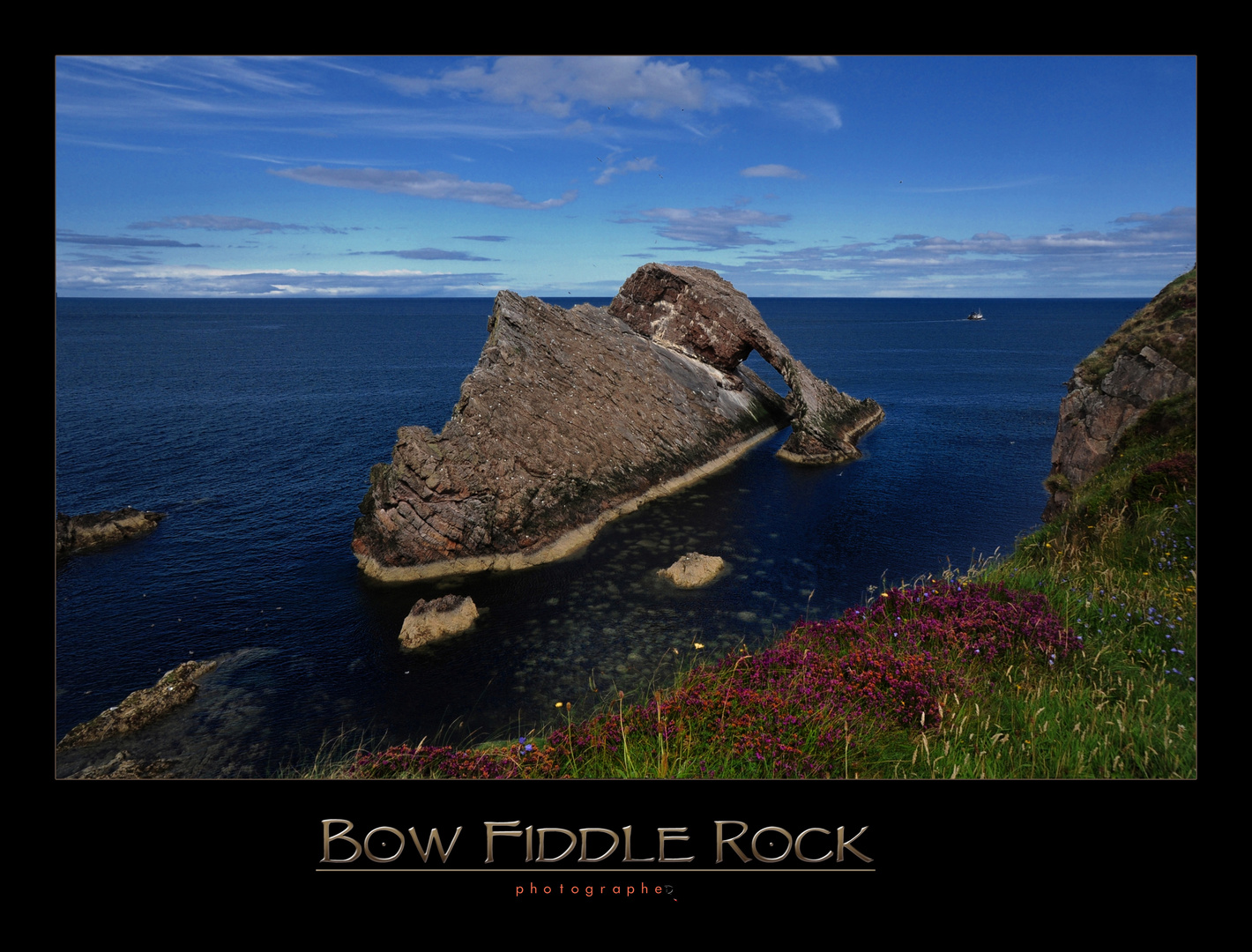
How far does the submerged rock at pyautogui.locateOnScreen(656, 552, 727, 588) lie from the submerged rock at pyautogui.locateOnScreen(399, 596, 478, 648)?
887 centimetres

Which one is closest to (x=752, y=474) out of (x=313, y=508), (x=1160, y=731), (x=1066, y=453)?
(x=1066, y=453)

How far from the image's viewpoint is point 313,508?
41250mm

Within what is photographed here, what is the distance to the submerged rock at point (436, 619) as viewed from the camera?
25.7m

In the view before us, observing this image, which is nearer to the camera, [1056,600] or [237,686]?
[1056,600]

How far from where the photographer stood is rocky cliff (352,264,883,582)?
107 ft

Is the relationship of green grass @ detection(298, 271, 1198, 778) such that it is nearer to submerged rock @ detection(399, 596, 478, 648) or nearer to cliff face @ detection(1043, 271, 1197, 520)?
submerged rock @ detection(399, 596, 478, 648)

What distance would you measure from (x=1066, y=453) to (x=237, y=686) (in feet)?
114

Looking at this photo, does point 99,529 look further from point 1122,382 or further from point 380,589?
point 1122,382

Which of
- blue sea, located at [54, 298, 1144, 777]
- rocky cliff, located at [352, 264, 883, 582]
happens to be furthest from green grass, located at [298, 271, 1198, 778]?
rocky cliff, located at [352, 264, 883, 582]

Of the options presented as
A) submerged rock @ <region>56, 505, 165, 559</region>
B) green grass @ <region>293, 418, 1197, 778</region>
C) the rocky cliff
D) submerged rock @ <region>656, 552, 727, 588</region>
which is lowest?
submerged rock @ <region>656, 552, 727, 588</region>

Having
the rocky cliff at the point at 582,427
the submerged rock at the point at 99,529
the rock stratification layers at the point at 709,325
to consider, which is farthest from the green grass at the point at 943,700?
the rock stratification layers at the point at 709,325

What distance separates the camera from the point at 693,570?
97.1ft

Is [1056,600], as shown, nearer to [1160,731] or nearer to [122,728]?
[1160,731]

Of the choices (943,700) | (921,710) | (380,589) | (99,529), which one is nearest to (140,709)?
(380,589)
